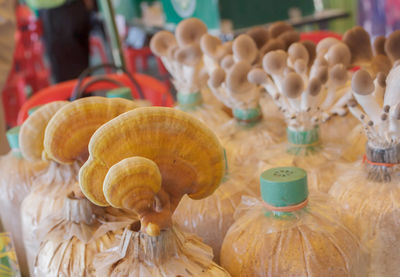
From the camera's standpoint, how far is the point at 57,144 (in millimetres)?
619

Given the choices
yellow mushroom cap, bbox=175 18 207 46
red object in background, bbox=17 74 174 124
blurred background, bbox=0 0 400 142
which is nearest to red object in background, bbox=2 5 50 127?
blurred background, bbox=0 0 400 142

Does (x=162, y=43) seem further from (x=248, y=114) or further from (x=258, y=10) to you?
(x=258, y=10)

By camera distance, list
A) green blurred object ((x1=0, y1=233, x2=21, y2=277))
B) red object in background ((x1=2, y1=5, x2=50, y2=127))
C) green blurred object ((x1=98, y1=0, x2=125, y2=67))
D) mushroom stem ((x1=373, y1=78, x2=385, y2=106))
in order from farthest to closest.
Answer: red object in background ((x1=2, y1=5, x2=50, y2=127)) < green blurred object ((x1=98, y1=0, x2=125, y2=67)) < green blurred object ((x1=0, y1=233, x2=21, y2=277)) < mushroom stem ((x1=373, y1=78, x2=385, y2=106))

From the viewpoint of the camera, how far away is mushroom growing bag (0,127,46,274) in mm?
Result: 1002

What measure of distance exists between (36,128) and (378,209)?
52 centimetres

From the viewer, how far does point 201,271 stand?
0.55m

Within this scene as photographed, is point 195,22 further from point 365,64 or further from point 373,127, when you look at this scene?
point 373,127

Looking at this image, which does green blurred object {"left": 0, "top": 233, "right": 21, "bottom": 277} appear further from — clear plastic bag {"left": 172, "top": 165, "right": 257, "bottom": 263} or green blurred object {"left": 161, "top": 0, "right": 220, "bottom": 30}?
green blurred object {"left": 161, "top": 0, "right": 220, "bottom": 30}

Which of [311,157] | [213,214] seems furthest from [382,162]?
[213,214]

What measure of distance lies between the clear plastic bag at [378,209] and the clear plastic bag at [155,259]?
0.22m

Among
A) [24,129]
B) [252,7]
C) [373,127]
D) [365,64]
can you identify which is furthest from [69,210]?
[252,7]

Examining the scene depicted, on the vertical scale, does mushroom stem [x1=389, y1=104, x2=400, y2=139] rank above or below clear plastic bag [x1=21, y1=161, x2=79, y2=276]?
above

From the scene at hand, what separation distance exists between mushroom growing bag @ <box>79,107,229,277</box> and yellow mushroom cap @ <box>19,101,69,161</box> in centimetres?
26

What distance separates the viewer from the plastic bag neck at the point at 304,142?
81 centimetres
